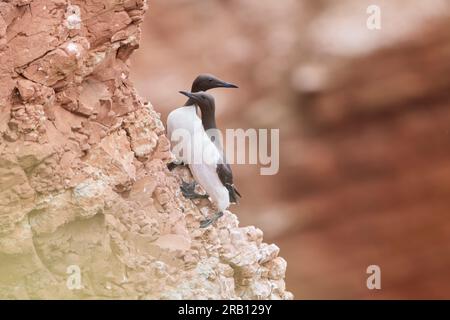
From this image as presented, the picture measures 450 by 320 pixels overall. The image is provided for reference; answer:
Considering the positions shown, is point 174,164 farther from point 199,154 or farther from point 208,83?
point 208,83

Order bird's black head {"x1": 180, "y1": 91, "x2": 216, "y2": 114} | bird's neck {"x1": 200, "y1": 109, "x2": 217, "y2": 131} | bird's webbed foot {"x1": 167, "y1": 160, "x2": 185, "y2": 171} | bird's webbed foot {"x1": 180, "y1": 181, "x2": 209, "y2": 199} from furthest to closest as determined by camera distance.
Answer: bird's neck {"x1": 200, "y1": 109, "x2": 217, "y2": 131}, bird's black head {"x1": 180, "y1": 91, "x2": 216, "y2": 114}, bird's webbed foot {"x1": 167, "y1": 160, "x2": 185, "y2": 171}, bird's webbed foot {"x1": 180, "y1": 181, "x2": 209, "y2": 199}

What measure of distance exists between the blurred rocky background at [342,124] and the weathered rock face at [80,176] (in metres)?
9.39

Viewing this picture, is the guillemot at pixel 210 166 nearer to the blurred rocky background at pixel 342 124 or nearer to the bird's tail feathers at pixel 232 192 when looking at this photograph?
the bird's tail feathers at pixel 232 192

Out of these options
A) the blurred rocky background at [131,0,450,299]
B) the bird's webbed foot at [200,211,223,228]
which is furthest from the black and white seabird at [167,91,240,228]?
the blurred rocky background at [131,0,450,299]

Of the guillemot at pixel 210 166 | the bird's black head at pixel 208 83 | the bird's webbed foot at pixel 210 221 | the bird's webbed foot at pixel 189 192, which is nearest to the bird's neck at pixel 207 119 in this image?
the guillemot at pixel 210 166

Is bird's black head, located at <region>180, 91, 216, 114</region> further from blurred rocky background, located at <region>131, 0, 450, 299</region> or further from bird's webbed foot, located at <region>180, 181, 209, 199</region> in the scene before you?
blurred rocky background, located at <region>131, 0, 450, 299</region>

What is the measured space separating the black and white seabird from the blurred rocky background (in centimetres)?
780

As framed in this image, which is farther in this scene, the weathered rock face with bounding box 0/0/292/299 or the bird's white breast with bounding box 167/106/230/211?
the bird's white breast with bounding box 167/106/230/211

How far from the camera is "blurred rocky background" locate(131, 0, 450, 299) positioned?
1616 cm

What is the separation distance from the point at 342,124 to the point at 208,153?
10264 mm

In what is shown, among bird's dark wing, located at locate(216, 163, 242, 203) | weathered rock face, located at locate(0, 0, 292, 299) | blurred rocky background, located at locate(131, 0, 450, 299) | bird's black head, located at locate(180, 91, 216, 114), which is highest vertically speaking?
blurred rocky background, located at locate(131, 0, 450, 299)

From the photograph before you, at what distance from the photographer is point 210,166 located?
7.60 meters
